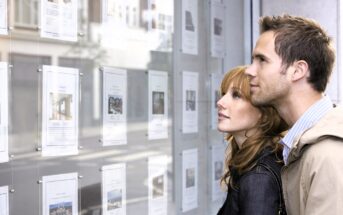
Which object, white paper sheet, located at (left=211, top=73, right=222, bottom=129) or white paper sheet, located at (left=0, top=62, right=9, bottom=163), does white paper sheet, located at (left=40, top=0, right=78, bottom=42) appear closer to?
white paper sheet, located at (left=0, top=62, right=9, bottom=163)

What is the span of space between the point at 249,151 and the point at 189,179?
2.34 m

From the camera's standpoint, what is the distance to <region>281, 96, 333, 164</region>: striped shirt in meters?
2.24

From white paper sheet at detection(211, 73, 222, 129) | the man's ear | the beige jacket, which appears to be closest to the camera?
the beige jacket

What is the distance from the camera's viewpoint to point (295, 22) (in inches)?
97.6

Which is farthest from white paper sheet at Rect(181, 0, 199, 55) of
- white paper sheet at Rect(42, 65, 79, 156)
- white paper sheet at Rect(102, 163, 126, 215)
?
white paper sheet at Rect(42, 65, 79, 156)

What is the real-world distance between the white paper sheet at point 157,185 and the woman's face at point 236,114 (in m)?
1.55

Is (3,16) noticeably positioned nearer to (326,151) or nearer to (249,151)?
(249,151)

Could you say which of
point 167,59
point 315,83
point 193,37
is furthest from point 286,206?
point 193,37

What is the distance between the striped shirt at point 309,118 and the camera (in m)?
2.24

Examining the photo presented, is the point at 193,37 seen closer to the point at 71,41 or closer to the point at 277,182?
the point at 71,41

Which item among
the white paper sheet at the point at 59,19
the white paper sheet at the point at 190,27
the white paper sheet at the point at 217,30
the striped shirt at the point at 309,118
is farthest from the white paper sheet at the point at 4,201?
the white paper sheet at the point at 217,30

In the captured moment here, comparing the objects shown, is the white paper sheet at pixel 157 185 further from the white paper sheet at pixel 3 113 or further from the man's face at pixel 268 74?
the man's face at pixel 268 74

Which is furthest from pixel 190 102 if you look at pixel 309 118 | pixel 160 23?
pixel 309 118

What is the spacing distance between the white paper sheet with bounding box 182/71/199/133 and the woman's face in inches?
72.1
